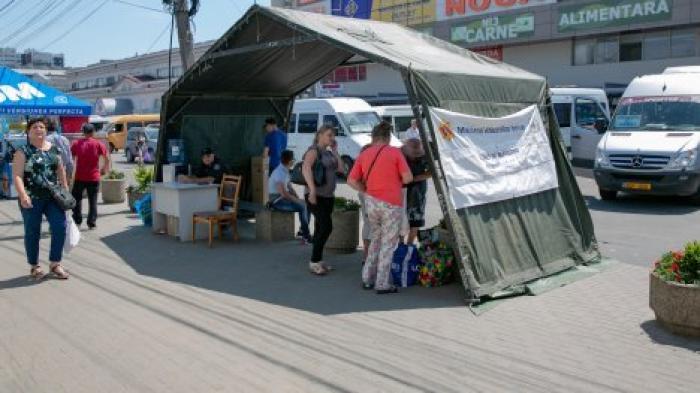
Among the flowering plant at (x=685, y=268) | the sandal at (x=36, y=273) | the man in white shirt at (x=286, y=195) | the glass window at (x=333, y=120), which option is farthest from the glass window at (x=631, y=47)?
the sandal at (x=36, y=273)

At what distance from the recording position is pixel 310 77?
40.2ft

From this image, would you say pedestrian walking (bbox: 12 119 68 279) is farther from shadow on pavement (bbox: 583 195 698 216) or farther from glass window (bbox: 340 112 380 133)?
glass window (bbox: 340 112 380 133)

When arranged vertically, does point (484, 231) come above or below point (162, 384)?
above

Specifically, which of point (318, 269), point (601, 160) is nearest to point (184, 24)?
point (601, 160)

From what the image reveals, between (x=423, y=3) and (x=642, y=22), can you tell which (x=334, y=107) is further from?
(x=423, y=3)

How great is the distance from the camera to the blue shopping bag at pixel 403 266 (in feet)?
25.1

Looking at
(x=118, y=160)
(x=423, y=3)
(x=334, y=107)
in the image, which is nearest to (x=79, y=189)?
(x=334, y=107)

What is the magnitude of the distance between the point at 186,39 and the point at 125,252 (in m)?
9.88

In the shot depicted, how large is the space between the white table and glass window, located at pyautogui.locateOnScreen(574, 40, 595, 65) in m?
25.9

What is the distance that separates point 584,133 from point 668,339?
15.4m

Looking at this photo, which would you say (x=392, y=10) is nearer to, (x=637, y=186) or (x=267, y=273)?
(x=637, y=186)

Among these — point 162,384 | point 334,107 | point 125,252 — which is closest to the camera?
point 162,384

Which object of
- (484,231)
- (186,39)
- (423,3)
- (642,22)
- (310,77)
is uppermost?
(423,3)

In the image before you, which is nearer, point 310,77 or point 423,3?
point 310,77
